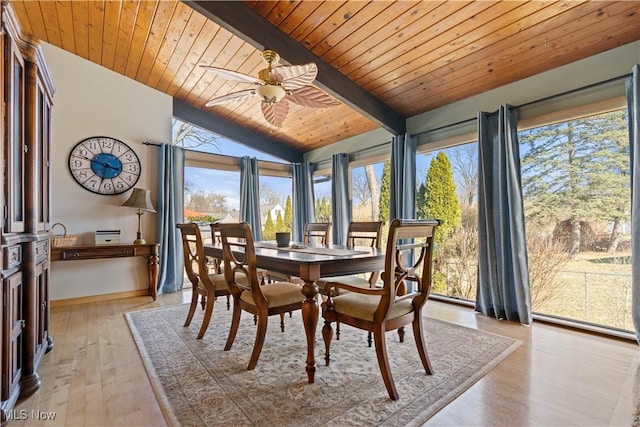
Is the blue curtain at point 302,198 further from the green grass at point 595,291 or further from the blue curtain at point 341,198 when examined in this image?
the green grass at point 595,291

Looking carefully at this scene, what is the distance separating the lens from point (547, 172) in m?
3.13

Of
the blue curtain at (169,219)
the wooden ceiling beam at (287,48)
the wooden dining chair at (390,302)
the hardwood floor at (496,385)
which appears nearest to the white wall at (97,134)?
the blue curtain at (169,219)

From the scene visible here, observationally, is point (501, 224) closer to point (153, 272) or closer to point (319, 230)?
point (319, 230)

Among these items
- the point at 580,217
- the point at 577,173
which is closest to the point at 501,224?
the point at 580,217

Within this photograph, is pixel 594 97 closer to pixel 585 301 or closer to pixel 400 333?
pixel 585 301

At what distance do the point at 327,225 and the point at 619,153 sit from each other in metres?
2.72

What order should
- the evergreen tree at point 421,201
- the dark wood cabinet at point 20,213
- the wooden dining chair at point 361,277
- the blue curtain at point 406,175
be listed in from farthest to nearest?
the evergreen tree at point 421,201 → the blue curtain at point 406,175 → the wooden dining chair at point 361,277 → the dark wood cabinet at point 20,213

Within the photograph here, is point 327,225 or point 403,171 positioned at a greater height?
point 403,171

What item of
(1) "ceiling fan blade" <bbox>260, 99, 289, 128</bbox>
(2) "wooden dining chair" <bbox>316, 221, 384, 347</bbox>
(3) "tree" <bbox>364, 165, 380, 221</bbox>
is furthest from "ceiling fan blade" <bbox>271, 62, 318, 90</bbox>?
(3) "tree" <bbox>364, 165, 380, 221</bbox>

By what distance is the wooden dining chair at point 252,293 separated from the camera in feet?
6.45

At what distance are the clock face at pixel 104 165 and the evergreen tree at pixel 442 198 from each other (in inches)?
152

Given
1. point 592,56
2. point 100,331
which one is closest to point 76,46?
point 100,331

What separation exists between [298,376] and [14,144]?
78.5 inches

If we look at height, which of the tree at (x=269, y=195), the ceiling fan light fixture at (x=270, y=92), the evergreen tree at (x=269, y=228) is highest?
the ceiling fan light fixture at (x=270, y=92)
